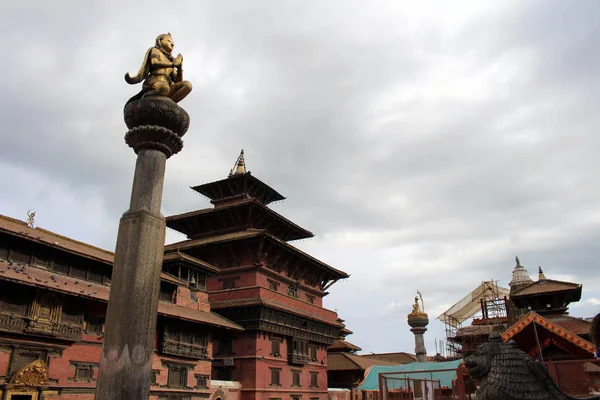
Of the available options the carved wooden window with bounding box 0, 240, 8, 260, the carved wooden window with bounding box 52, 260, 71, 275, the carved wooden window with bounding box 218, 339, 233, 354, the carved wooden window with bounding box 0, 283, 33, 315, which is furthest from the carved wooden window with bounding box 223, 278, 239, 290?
the carved wooden window with bounding box 0, 240, 8, 260

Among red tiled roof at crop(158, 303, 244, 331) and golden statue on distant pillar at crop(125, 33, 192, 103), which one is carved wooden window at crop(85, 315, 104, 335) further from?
golden statue on distant pillar at crop(125, 33, 192, 103)

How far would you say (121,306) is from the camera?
20.9 ft

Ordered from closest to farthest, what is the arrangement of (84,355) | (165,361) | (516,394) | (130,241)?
1. (516,394)
2. (130,241)
3. (84,355)
4. (165,361)

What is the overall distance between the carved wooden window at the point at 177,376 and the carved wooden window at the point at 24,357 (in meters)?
6.20

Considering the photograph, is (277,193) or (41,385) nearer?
(41,385)

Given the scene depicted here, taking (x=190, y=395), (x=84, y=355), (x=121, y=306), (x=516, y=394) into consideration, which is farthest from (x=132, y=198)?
(x=190, y=395)

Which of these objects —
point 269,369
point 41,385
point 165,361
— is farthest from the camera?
point 269,369

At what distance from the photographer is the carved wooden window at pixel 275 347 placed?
2716 centimetres

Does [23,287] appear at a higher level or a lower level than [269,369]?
higher

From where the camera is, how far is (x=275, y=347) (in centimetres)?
2745

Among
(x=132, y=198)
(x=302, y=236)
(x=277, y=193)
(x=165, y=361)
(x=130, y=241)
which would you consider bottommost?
(x=165, y=361)

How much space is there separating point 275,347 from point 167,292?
8.58 metres

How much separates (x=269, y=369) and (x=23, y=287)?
49.4ft

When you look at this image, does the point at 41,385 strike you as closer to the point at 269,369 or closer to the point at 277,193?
the point at 269,369
